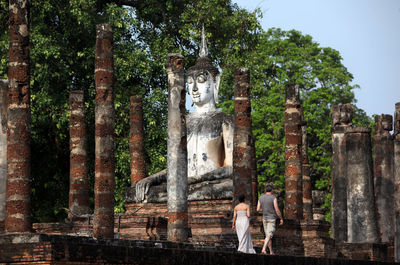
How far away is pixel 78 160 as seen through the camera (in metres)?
20.6

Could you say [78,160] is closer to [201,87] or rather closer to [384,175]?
[201,87]

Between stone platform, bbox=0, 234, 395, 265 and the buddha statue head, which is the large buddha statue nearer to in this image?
the buddha statue head

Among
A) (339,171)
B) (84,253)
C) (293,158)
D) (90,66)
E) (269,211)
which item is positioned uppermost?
(90,66)

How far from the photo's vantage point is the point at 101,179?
16.0 m

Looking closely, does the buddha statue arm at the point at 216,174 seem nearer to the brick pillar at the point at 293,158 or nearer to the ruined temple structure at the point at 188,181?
the ruined temple structure at the point at 188,181

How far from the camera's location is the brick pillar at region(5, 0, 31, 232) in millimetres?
13727

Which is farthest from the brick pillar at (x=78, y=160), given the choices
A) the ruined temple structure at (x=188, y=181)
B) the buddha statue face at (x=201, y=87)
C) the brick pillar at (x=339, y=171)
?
the brick pillar at (x=339, y=171)

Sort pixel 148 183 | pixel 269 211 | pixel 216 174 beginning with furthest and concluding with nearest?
pixel 148 183
pixel 216 174
pixel 269 211

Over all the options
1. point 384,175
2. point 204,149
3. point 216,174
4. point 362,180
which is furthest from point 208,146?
point 384,175

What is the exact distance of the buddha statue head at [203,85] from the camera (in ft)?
68.8

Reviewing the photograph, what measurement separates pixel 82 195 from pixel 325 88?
18.6 m

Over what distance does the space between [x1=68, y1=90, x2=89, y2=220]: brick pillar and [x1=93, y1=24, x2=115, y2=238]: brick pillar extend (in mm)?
3954

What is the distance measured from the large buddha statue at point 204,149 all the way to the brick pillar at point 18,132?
593 cm

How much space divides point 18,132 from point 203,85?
783cm
